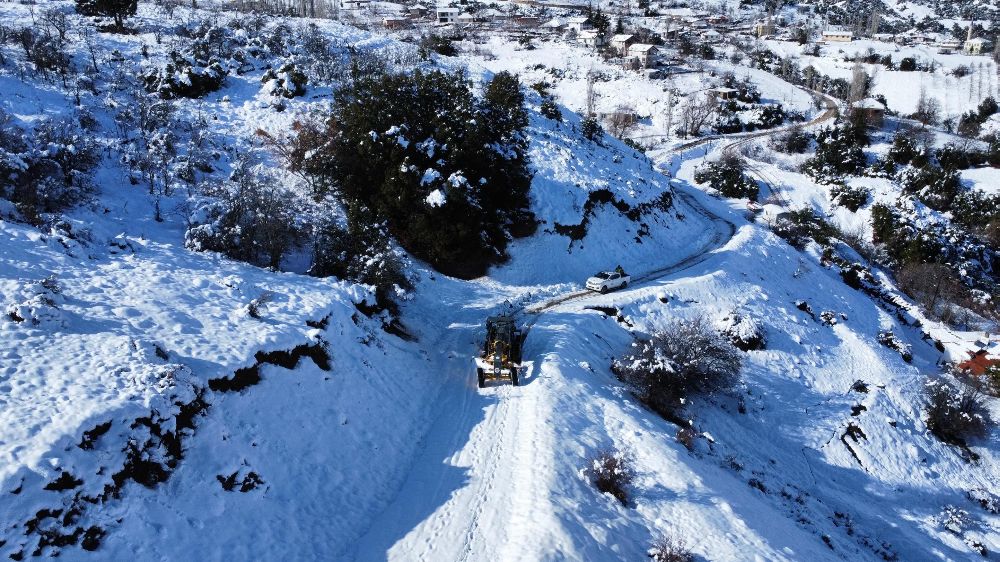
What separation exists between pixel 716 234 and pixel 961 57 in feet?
367

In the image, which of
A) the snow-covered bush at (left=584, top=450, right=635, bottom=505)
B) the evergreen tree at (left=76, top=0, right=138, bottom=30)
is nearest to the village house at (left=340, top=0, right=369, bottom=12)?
the evergreen tree at (left=76, top=0, right=138, bottom=30)

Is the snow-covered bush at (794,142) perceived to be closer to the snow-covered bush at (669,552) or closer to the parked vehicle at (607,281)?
the parked vehicle at (607,281)

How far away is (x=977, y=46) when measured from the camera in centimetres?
11469

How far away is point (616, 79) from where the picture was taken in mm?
86500

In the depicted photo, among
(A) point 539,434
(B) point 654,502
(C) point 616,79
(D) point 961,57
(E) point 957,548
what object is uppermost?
(D) point 961,57

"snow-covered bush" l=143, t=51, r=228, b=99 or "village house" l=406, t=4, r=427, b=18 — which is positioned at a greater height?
"village house" l=406, t=4, r=427, b=18

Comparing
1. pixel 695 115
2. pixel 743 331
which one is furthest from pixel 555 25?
pixel 743 331

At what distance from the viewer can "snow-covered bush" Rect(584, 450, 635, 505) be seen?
15.9 metres

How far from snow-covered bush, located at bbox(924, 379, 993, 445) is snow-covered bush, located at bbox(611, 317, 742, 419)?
418 inches

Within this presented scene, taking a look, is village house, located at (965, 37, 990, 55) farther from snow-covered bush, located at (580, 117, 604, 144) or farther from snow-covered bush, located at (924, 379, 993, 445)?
snow-covered bush, located at (924, 379, 993, 445)

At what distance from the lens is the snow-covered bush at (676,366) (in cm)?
2280

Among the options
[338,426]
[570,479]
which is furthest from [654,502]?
[338,426]

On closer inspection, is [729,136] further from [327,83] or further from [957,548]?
[957,548]

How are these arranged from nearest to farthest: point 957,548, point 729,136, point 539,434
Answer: point 539,434 → point 957,548 → point 729,136
